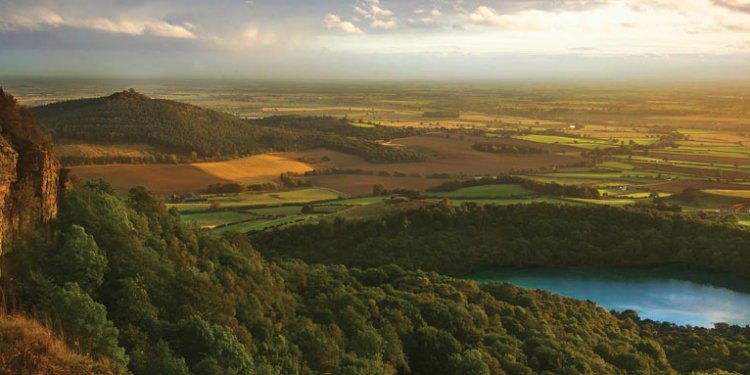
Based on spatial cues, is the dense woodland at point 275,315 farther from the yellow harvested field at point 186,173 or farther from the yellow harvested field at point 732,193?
the yellow harvested field at point 186,173

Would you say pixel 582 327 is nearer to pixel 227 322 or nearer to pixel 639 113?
pixel 227 322

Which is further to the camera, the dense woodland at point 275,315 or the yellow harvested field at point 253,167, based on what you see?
the yellow harvested field at point 253,167

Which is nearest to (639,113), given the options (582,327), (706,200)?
(706,200)

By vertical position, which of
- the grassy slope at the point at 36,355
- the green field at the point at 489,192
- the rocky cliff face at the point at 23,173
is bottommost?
the green field at the point at 489,192

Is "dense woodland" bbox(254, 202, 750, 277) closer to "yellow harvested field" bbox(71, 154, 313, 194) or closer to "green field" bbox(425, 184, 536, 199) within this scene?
"green field" bbox(425, 184, 536, 199)

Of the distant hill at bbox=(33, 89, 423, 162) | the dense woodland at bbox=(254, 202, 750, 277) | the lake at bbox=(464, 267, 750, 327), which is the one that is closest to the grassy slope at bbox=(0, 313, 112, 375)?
the dense woodland at bbox=(254, 202, 750, 277)

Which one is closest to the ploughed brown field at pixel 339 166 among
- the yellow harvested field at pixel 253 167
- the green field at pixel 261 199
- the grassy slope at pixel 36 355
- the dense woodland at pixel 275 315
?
the yellow harvested field at pixel 253 167
